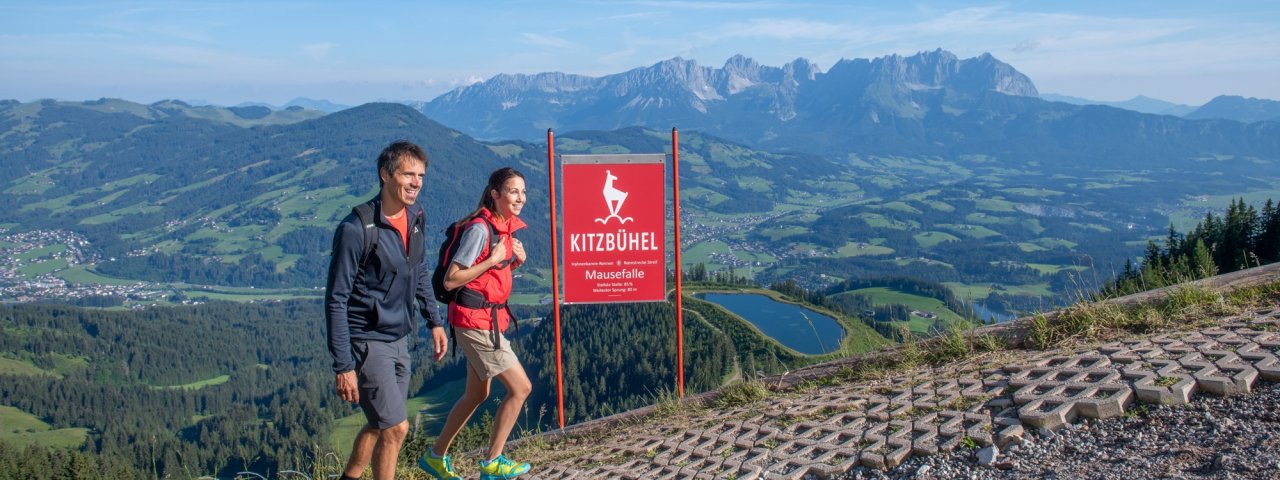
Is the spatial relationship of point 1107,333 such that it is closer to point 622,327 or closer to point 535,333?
point 622,327

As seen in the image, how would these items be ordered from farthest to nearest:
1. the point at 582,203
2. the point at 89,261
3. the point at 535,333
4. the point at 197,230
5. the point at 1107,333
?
1. the point at 197,230
2. the point at 89,261
3. the point at 535,333
4. the point at 582,203
5. the point at 1107,333

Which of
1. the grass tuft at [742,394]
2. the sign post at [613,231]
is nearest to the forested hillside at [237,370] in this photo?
the grass tuft at [742,394]

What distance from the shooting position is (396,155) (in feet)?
16.2

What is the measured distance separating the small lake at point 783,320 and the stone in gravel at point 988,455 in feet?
76.9

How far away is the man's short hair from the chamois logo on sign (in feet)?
10.6

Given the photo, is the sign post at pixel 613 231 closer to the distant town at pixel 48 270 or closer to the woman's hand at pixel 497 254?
Result: the woman's hand at pixel 497 254

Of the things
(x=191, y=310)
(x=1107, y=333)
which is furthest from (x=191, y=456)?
(x=191, y=310)

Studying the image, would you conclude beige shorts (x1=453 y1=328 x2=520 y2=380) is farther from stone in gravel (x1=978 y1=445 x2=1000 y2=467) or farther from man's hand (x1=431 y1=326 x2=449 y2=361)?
stone in gravel (x1=978 y1=445 x2=1000 y2=467)

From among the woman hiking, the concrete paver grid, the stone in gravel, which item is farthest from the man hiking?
the stone in gravel

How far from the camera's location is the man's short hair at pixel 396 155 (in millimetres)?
4914

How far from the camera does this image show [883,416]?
5688mm

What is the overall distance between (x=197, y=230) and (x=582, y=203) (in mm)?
218154

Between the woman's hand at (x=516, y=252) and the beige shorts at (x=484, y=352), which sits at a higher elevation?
the woman's hand at (x=516, y=252)

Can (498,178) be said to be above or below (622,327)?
above
